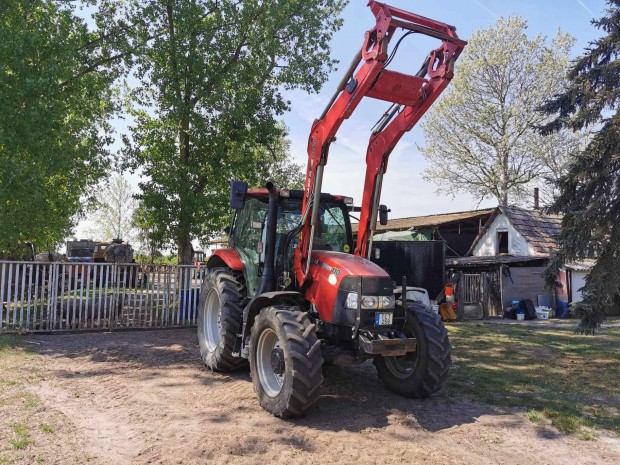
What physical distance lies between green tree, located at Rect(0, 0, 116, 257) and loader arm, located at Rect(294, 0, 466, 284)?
8.07m

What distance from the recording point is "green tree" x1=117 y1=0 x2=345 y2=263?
45.2ft

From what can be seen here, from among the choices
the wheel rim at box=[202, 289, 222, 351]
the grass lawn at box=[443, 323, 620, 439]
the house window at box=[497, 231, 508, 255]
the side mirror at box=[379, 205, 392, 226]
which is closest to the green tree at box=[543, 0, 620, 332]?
the grass lawn at box=[443, 323, 620, 439]

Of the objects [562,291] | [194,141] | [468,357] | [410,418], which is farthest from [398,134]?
[562,291]

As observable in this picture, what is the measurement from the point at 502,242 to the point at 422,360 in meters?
21.3

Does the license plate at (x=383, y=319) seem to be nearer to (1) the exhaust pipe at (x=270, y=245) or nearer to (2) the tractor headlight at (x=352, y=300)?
(2) the tractor headlight at (x=352, y=300)

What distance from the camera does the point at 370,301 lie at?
5.30m

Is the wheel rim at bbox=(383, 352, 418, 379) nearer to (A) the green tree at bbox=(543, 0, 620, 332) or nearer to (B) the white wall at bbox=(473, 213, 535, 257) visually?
(A) the green tree at bbox=(543, 0, 620, 332)

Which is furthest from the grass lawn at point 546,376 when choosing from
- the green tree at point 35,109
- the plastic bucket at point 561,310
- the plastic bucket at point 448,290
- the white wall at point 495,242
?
the white wall at point 495,242

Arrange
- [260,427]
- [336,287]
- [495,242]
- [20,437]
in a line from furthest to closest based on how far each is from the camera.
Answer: [495,242] → [336,287] → [260,427] → [20,437]

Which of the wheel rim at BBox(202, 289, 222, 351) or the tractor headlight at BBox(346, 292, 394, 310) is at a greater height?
the tractor headlight at BBox(346, 292, 394, 310)

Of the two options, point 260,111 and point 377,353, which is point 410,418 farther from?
point 260,111

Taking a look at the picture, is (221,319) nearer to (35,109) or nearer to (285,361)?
(285,361)

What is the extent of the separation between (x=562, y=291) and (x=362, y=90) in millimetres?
19366

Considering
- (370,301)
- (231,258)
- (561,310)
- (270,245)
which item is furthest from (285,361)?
(561,310)
